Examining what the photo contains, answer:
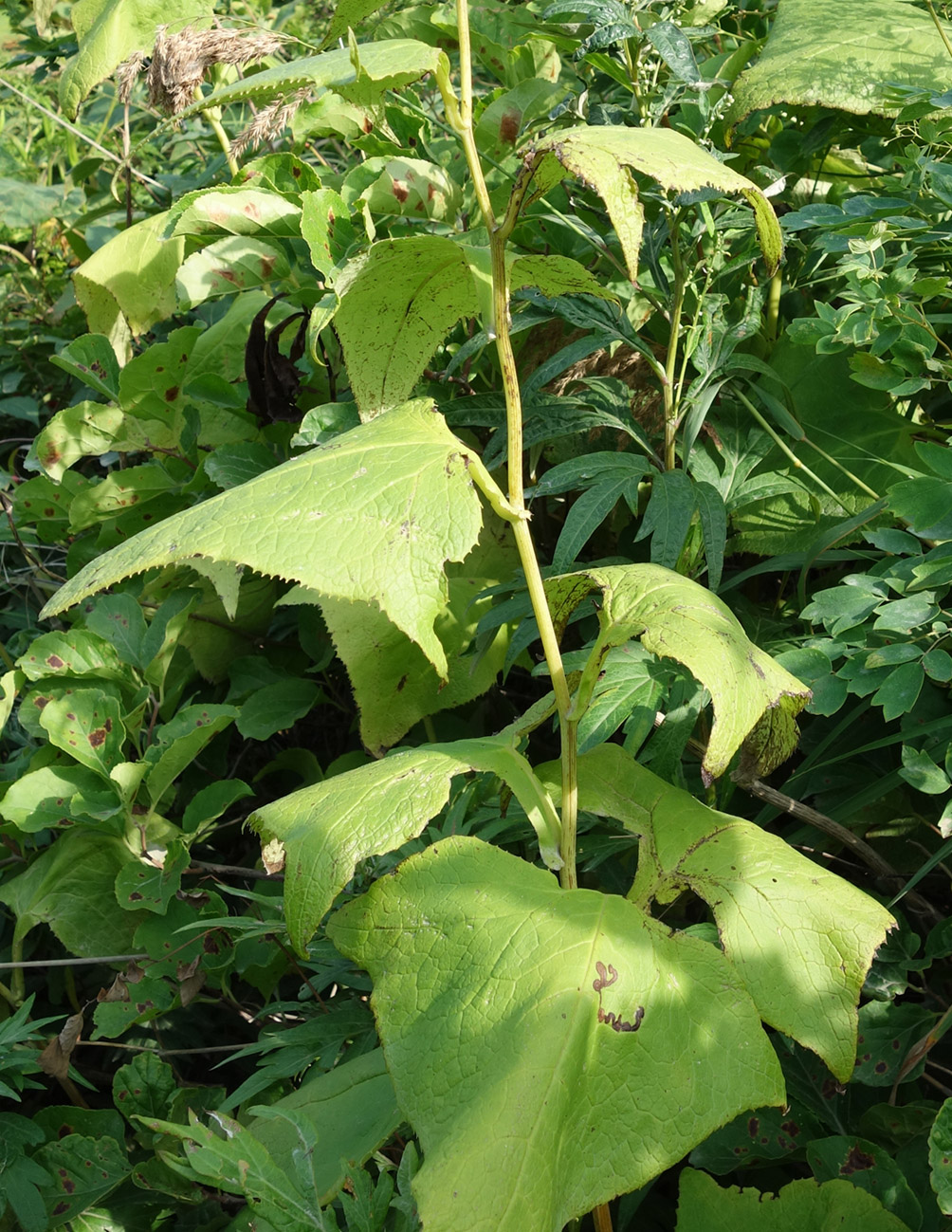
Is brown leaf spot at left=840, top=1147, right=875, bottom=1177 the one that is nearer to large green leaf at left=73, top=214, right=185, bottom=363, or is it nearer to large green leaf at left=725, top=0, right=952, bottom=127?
large green leaf at left=725, top=0, right=952, bottom=127

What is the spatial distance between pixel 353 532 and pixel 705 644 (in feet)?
0.93

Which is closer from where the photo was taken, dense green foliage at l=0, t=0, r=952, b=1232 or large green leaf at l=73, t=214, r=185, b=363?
dense green foliage at l=0, t=0, r=952, b=1232

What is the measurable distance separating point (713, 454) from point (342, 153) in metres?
1.49

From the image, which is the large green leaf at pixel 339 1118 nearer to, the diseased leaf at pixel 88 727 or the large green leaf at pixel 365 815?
the large green leaf at pixel 365 815

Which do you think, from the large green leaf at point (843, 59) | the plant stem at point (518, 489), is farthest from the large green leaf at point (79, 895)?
the large green leaf at point (843, 59)

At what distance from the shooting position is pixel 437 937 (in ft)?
2.70

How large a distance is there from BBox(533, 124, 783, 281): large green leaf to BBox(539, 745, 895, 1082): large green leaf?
50cm

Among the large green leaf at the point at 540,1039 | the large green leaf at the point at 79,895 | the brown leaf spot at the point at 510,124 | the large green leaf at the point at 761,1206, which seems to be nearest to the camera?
the large green leaf at the point at 540,1039

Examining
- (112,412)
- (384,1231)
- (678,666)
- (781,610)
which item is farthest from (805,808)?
(112,412)

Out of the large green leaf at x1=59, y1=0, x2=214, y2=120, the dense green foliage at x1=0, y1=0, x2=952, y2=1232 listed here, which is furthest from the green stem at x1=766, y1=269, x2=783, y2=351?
the large green leaf at x1=59, y1=0, x2=214, y2=120

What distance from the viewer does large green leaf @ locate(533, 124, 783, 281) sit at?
29.9 inches

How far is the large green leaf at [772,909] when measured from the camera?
85 centimetres

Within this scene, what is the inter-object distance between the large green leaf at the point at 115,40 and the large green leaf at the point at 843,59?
93cm

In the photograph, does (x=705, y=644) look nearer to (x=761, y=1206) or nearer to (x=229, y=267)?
(x=761, y=1206)
